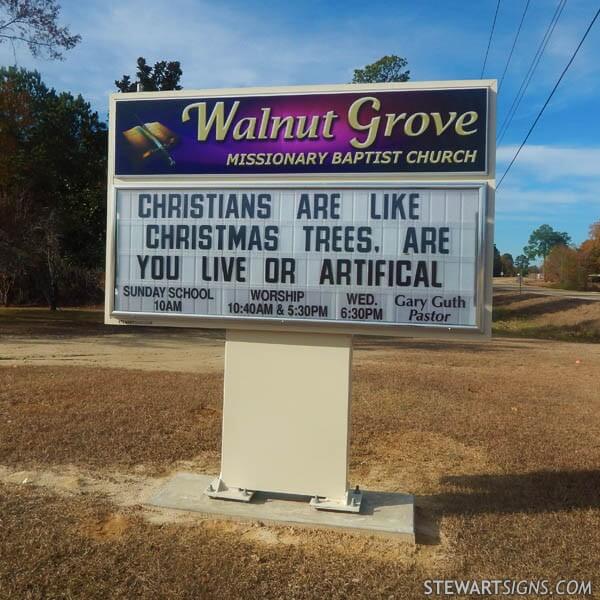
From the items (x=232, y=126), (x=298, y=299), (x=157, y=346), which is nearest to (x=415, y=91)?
(x=232, y=126)

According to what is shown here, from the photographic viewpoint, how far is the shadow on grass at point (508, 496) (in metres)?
4.68

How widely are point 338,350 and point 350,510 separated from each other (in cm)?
114

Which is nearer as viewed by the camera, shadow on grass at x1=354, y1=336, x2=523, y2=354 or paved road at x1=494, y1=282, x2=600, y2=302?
shadow on grass at x1=354, y1=336, x2=523, y2=354

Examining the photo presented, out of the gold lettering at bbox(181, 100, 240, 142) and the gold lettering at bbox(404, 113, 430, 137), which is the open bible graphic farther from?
the gold lettering at bbox(404, 113, 430, 137)

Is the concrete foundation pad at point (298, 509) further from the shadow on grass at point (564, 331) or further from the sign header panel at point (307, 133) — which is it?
the shadow on grass at point (564, 331)

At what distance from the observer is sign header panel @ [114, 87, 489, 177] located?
446 centimetres

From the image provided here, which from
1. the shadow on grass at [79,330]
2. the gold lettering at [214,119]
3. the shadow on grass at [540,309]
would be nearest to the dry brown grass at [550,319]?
the shadow on grass at [540,309]

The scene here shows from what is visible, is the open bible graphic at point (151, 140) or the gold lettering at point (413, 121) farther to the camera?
the open bible graphic at point (151, 140)

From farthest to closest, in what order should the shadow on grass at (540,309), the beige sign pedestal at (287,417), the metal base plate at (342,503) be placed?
the shadow on grass at (540,309), the beige sign pedestal at (287,417), the metal base plate at (342,503)

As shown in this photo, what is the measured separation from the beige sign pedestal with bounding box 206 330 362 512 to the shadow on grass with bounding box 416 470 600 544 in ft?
1.95

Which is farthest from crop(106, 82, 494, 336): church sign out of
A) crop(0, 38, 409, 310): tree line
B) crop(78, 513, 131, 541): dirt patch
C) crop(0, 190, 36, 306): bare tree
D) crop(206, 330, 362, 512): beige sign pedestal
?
crop(0, 38, 409, 310): tree line

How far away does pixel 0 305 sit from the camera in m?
39.2
